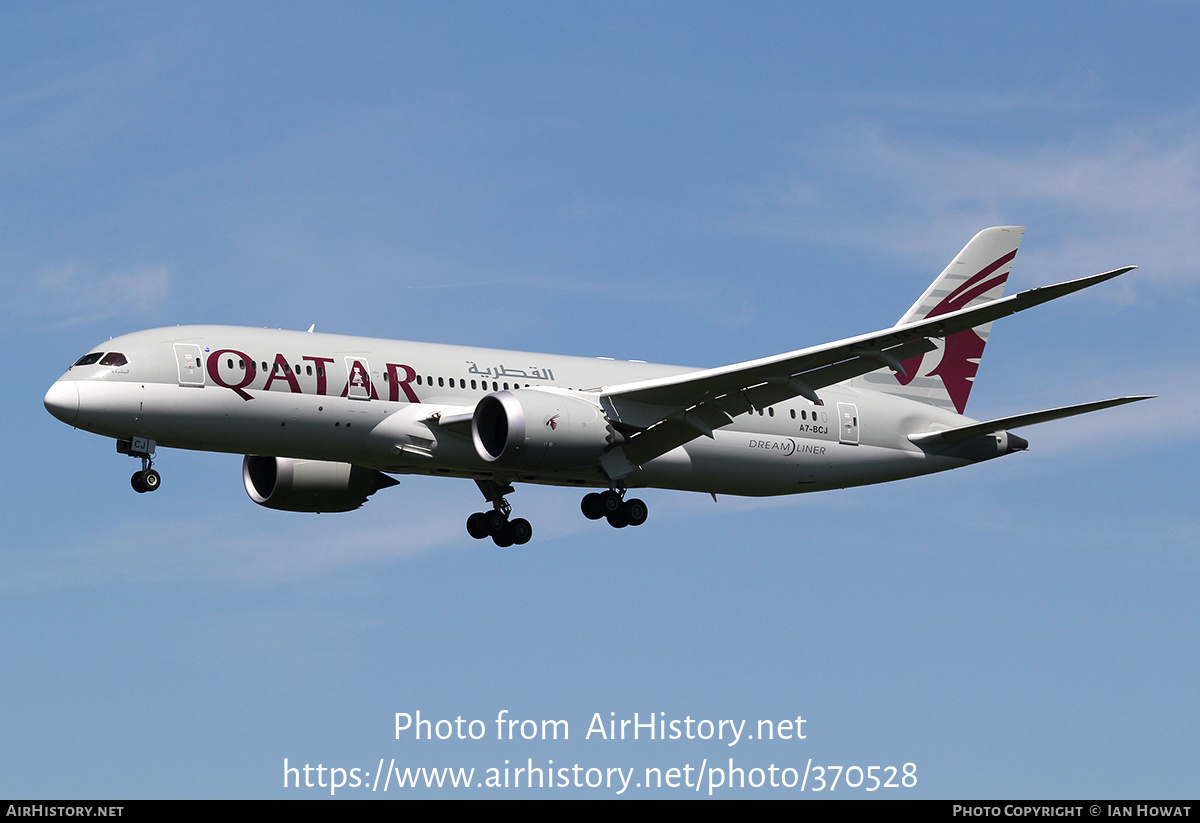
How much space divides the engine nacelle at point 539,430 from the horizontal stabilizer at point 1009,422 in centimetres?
1041

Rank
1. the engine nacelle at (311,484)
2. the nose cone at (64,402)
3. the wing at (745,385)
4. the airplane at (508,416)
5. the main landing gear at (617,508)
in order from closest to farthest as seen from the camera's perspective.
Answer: the wing at (745,385), the nose cone at (64,402), the airplane at (508,416), the main landing gear at (617,508), the engine nacelle at (311,484)

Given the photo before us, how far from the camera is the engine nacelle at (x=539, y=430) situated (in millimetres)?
35250

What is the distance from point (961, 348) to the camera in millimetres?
46156

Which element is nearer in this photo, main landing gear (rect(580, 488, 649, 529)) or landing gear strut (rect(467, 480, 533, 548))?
main landing gear (rect(580, 488, 649, 529))

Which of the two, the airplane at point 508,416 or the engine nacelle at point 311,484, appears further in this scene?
the engine nacelle at point 311,484

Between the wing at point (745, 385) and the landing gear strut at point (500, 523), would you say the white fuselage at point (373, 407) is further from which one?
the landing gear strut at point (500, 523)

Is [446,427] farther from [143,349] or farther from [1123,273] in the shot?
[1123,273]

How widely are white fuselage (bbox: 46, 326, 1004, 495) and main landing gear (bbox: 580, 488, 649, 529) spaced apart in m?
0.44

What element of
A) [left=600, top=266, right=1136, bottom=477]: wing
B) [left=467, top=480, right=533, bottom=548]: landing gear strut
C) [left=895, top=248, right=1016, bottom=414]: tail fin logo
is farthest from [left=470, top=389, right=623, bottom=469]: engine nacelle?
[left=895, top=248, right=1016, bottom=414]: tail fin logo

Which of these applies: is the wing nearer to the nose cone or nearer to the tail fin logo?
the tail fin logo

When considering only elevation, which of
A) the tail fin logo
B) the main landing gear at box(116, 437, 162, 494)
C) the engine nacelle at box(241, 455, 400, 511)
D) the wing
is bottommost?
the main landing gear at box(116, 437, 162, 494)

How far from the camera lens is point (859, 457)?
4238 centimetres

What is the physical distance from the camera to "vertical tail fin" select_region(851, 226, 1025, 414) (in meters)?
44.7

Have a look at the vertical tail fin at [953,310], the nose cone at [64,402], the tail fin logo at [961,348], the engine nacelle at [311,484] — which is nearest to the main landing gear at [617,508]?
the engine nacelle at [311,484]
